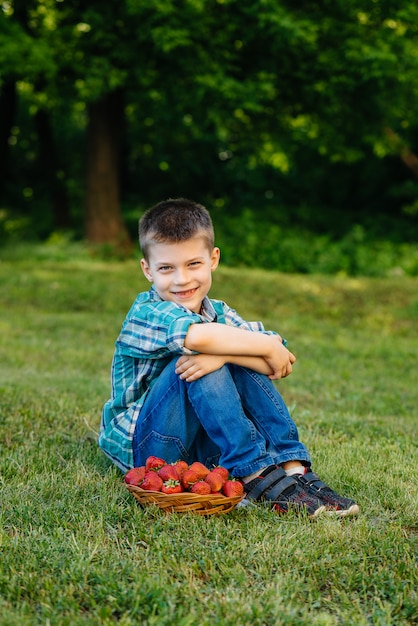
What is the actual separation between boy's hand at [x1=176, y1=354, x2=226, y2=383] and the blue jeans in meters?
0.03

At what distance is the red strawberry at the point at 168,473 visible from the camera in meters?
3.10

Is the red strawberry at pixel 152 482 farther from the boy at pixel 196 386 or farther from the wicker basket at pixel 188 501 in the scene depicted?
the boy at pixel 196 386

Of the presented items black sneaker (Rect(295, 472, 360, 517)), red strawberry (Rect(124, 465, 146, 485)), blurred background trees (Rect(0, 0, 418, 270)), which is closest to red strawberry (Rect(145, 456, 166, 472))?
red strawberry (Rect(124, 465, 146, 485))

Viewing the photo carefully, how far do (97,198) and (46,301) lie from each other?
176 inches

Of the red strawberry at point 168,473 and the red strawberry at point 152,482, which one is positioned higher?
the red strawberry at point 168,473

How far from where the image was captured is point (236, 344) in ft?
10.7

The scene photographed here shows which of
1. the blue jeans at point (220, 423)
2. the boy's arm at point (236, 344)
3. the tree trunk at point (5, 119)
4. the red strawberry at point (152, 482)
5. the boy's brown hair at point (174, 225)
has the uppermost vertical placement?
the tree trunk at point (5, 119)

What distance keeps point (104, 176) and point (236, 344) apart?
39.3ft

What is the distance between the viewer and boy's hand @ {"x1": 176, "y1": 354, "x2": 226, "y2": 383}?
315 cm

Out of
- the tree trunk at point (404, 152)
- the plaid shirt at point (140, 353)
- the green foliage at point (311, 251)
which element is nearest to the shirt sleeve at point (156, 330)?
the plaid shirt at point (140, 353)

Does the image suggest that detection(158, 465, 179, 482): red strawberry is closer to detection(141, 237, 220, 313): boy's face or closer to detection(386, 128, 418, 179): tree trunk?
detection(141, 237, 220, 313): boy's face

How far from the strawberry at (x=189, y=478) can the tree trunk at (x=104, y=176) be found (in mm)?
11738

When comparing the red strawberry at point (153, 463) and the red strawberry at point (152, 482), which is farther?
the red strawberry at point (153, 463)

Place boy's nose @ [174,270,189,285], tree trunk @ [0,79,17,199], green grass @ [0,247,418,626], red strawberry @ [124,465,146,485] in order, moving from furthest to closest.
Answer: tree trunk @ [0,79,17,199]
boy's nose @ [174,270,189,285]
red strawberry @ [124,465,146,485]
green grass @ [0,247,418,626]
